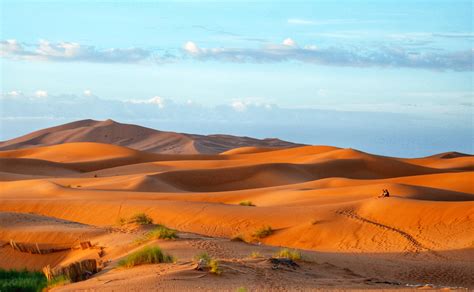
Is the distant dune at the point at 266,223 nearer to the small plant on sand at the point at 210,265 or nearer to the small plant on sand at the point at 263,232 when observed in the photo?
the small plant on sand at the point at 263,232

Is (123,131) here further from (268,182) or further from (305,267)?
(305,267)

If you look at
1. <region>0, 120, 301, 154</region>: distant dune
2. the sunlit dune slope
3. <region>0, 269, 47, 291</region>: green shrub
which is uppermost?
<region>0, 120, 301, 154</region>: distant dune

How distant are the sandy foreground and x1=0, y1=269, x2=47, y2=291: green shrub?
1246mm

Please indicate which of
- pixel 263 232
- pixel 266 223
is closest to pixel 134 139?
pixel 266 223

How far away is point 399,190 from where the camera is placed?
30.2 m

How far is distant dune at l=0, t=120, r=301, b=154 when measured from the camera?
100500 millimetres

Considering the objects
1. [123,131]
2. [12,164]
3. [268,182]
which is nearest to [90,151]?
[12,164]

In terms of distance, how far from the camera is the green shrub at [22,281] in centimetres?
1459

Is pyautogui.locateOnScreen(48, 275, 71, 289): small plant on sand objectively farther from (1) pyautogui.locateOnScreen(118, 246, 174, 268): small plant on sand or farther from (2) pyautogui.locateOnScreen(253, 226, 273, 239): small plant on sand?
(2) pyautogui.locateOnScreen(253, 226, 273, 239): small plant on sand

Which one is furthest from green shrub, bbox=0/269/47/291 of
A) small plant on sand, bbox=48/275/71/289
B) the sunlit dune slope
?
the sunlit dune slope

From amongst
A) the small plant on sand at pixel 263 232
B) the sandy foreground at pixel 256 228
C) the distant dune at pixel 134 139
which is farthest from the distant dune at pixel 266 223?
the distant dune at pixel 134 139

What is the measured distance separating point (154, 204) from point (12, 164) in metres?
33.1

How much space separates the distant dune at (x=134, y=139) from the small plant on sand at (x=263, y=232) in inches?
2857

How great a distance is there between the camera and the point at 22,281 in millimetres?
15289
